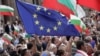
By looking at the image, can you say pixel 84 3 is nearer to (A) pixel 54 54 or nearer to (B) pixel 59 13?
(B) pixel 59 13

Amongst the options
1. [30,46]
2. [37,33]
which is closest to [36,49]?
[30,46]

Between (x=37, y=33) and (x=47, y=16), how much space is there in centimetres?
53

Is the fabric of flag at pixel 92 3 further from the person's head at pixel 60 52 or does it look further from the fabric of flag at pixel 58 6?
the person's head at pixel 60 52

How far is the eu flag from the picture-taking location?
10.6 meters

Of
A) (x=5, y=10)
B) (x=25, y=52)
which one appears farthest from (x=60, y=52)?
(x=5, y=10)

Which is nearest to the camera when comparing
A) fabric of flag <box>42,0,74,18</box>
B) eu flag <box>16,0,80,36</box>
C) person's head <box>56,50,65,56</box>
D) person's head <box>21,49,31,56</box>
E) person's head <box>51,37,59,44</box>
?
person's head <box>56,50,65,56</box>

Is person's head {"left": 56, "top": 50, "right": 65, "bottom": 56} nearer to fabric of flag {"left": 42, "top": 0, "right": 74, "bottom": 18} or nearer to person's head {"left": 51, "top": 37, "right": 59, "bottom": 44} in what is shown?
fabric of flag {"left": 42, "top": 0, "right": 74, "bottom": 18}

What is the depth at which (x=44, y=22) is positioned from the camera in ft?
35.4

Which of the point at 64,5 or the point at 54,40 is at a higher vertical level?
the point at 64,5

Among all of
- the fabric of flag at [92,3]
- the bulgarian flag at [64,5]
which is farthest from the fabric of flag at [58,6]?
the fabric of flag at [92,3]

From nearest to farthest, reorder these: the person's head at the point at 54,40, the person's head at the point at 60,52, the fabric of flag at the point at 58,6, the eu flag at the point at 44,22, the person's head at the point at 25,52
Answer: the person's head at the point at 60,52 < the eu flag at the point at 44,22 < the person's head at the point at 25,52 < the fabric of flag at the point at 58,6 < the person's head at the point at 54,40

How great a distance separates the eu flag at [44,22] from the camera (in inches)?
418

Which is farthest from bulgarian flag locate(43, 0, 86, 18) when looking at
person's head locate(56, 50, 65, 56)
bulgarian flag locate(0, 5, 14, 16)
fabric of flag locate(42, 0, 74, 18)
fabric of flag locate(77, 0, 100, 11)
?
bulgarian flag locate(0, 5, 14, 16)

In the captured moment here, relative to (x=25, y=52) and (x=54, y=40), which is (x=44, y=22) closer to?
(x=25, y=52)
